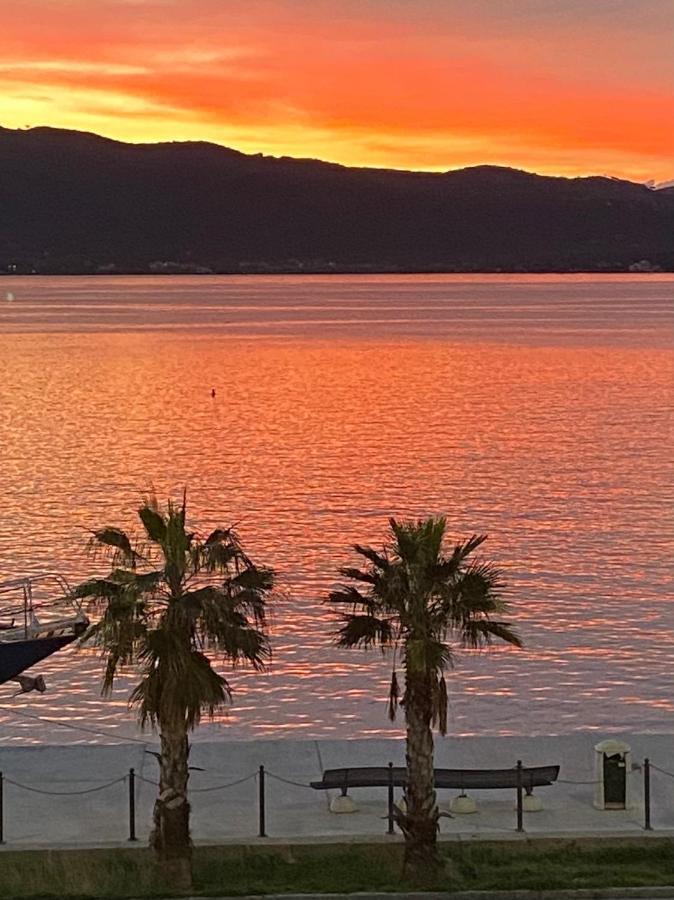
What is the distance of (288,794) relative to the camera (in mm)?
18281

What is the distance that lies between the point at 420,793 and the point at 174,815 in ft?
8.10

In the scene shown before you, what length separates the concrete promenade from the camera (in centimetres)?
1689

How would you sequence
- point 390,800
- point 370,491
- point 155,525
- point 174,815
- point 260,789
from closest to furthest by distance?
point 174,815 < point 155,525 < point 260,789 < point 390,800 < point 370,491

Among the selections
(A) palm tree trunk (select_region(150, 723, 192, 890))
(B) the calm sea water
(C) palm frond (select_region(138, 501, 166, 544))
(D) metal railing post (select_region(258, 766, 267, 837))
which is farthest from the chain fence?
(B) the calm sea water

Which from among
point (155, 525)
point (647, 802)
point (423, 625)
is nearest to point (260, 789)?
point (423, 625)

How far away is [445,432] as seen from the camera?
75.2 metres

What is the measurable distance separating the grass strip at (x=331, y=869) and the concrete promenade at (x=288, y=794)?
1.13 ft

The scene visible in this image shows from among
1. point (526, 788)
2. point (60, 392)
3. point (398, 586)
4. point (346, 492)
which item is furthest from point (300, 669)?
point (60, 392)

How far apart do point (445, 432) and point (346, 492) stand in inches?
833

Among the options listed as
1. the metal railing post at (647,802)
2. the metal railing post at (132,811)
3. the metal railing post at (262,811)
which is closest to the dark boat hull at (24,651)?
the metal railing post at (132,811)

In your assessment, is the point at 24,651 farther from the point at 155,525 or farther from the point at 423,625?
the point at 423,625

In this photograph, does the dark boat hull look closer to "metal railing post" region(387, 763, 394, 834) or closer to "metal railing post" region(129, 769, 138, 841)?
"metal railing post" region(129, 769, 138, 841)

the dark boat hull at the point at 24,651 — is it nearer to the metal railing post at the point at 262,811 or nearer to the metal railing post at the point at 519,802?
the metal railing post at the point at 262,811

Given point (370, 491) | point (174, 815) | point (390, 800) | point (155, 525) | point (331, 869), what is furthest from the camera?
point (370, 491)
